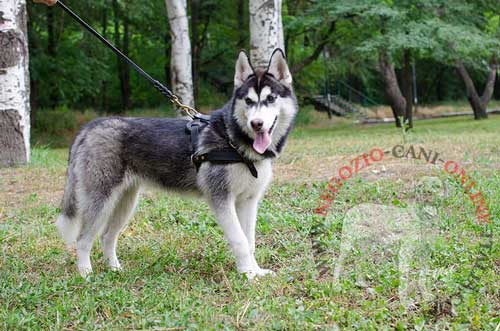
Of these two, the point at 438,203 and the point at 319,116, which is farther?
the point at 319,116

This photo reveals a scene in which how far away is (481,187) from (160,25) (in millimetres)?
18533

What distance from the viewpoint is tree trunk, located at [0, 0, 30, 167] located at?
8.43 m

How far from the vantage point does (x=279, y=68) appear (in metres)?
4.12

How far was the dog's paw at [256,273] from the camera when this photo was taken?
3.69 metres

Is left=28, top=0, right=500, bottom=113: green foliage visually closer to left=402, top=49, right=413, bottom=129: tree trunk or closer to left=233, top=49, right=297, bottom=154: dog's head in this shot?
left=402, top=49, right=413, bottom=129: tree trunk

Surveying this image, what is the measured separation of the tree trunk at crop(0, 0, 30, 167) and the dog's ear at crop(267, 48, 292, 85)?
229 inches

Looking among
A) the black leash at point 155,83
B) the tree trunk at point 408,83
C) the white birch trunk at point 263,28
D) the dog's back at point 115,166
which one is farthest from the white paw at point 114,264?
the tree trunk at point 408,83

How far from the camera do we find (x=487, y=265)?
11.9 ft

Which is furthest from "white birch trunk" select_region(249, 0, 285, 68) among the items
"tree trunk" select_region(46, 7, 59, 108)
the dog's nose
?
"tree trunk" select_region(46, 7, 59, 108)

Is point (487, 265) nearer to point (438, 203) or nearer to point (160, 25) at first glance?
point (438, 203)

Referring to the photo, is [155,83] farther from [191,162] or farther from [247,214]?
[247,214]

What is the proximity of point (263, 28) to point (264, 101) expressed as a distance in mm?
6798

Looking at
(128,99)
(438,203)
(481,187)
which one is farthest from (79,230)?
(128,99)

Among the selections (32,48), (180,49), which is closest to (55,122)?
(32,48)
